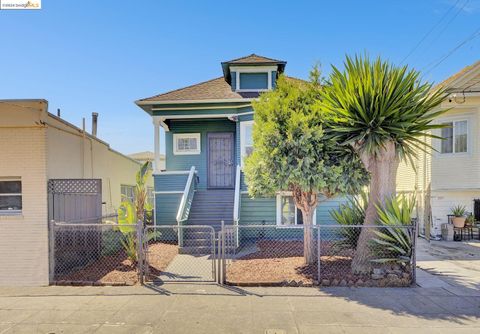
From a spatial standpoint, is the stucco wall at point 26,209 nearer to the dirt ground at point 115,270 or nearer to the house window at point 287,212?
the dirt ground at point 115,270

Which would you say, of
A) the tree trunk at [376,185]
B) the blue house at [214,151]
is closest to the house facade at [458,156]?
the blue house at [214,151]

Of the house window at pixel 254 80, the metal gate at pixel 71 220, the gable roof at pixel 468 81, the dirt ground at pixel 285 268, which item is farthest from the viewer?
the house window at pixel 254 80

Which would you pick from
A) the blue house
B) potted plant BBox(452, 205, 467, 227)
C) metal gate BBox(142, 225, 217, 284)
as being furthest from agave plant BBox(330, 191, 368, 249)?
potted plant BBox(452, 205, 467, 227)

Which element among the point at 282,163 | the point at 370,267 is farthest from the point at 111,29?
the point at 370,267

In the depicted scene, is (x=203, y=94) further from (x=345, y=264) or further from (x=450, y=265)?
(x=450, y=265)

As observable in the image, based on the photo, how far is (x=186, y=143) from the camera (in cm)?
1289

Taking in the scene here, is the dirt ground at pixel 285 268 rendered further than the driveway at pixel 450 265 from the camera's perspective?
Yes

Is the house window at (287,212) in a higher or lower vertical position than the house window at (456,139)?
lower

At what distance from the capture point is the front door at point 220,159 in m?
12.7

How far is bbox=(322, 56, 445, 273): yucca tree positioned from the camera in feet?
20.0

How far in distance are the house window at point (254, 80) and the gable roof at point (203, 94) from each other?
0.45 meters

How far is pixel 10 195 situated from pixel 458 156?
48.2 ft

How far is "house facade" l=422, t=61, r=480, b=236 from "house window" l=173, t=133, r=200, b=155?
9237mm

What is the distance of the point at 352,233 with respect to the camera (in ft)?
25.6
